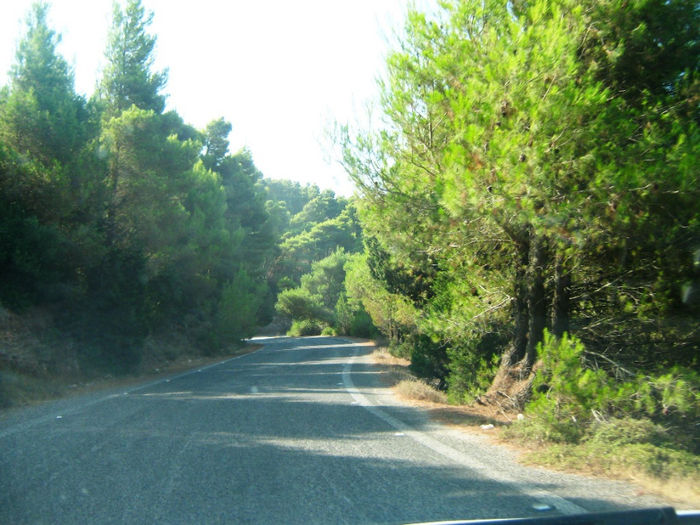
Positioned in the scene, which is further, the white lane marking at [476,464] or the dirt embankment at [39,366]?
the dirt embankment at [39,366]

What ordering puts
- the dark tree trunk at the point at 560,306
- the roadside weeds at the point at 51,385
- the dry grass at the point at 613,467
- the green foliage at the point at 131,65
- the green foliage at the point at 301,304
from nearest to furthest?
the dry grass at the point at 613,467 < the dark tree trunk at the point at 560,306 < the roadside weeds at the point at 51,385 < the green foliage at the point at 131,65 < the green foliage at the point at 301,304

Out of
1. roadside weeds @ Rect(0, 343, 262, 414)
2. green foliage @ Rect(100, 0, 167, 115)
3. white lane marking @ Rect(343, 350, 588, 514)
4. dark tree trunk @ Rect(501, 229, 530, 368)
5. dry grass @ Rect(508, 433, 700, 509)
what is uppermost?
green foliage @ Rect(100, 0, 167, 115)

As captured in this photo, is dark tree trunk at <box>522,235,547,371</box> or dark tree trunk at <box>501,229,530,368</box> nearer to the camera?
→ dark tree trunk at <box>522,235,547,371</box>

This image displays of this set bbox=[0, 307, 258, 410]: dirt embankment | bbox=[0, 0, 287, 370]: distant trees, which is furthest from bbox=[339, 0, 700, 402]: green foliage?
bbox=[0, 0, 287, 370]: distant trees

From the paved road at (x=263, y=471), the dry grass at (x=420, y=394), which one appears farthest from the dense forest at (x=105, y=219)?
the paved road at (x=263, y=471)

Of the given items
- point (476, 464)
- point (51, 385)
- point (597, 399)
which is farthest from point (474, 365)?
point (51, 385)

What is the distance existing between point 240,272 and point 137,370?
52.2 feet

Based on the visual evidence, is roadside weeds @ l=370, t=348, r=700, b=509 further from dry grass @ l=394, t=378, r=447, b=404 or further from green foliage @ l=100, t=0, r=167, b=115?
green foliage @ l=100, t=0, r=167, b=115

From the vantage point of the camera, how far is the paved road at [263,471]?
15.9ft

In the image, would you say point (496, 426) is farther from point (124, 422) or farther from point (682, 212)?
point (124, 422)

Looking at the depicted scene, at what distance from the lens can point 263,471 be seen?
6156 mm

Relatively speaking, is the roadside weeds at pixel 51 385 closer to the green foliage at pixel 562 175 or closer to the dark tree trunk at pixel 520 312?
the green foliage at pixel 562 175

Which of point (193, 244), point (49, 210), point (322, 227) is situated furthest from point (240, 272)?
point (322, 227)

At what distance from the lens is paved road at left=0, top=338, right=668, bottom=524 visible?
4844 mm
